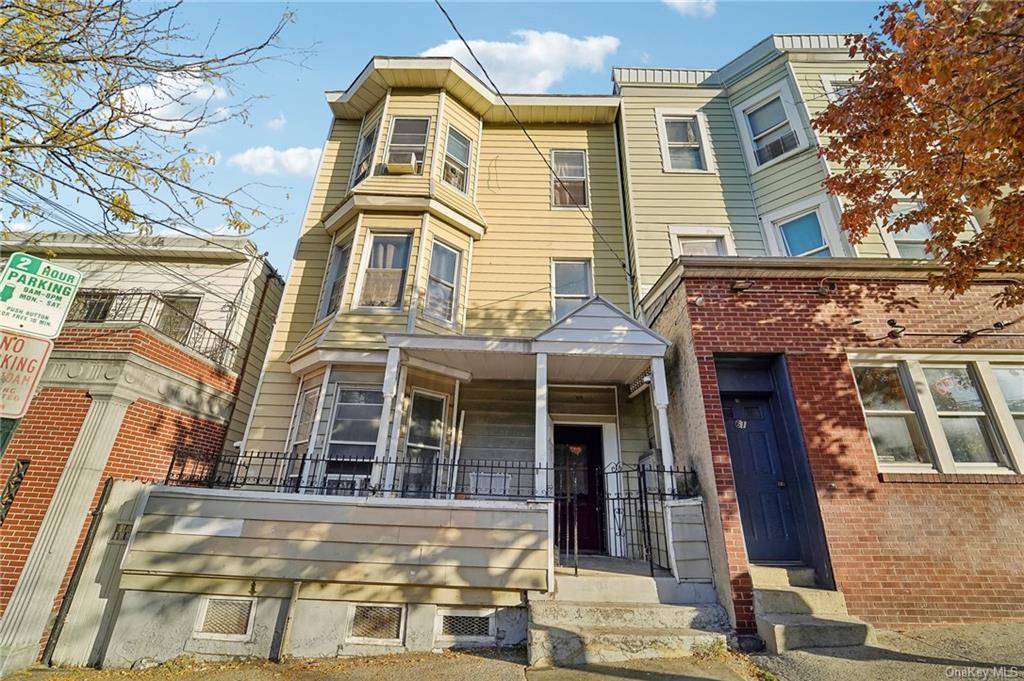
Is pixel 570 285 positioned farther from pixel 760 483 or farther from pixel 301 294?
pixel 301 294

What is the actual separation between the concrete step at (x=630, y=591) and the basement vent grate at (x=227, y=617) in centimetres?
339

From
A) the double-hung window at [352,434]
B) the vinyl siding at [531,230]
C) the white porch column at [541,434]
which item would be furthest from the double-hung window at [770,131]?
the double-hung window at [352,434]

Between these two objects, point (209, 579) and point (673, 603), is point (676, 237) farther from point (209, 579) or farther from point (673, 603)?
point (209, 579)

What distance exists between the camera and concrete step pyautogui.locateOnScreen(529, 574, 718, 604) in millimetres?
4832

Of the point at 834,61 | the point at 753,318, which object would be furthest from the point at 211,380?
the point at 834,61

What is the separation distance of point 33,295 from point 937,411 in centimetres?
897

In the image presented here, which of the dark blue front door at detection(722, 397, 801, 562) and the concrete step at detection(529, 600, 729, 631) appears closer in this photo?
the concrete step at detection(529, 600, 729, 631)

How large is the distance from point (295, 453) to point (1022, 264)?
10998 mm

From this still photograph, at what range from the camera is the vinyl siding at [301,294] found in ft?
26.7

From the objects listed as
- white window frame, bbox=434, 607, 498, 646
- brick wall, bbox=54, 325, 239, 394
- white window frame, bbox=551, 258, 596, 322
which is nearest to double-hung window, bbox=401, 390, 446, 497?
white window frame, bbox=434, 607, 498, 646

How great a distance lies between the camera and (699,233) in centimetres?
967

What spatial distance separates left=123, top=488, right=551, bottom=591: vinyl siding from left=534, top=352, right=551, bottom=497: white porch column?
1.44 feet

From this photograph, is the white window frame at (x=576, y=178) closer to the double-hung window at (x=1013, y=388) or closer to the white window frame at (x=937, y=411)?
the white window frame at (x=937, y=411)

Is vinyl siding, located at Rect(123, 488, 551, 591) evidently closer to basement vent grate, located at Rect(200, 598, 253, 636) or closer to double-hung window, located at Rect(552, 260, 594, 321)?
basement vent grate, located at Rect(200, 598, 253, 636)
